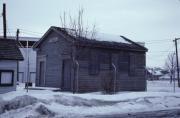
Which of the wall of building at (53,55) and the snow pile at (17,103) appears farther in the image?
the wall of building at (53,55)

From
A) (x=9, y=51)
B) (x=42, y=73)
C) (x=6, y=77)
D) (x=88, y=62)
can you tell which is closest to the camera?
(x=6, y=77)

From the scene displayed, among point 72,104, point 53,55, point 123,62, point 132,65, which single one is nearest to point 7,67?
point 72,104

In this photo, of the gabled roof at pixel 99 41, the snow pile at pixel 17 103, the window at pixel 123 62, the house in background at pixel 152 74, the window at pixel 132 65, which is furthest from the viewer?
the house in background at pixel 152 74

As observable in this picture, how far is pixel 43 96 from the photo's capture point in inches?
652

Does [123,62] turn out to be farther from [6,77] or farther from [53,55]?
[6,77]

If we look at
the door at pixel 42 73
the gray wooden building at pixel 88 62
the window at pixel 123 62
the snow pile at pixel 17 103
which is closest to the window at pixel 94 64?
the gray wooden building at pixel 88 62

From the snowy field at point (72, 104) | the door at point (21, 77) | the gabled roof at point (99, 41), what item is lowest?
the snowy field at point (72, 104)

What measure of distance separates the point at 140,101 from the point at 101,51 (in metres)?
10.0

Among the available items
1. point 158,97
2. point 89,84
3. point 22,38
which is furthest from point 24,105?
point 22,38

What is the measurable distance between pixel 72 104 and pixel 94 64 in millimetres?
11779

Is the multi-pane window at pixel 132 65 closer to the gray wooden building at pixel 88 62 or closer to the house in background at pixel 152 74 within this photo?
the gray wooden building at pixel 88 62

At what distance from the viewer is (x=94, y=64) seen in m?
28.0

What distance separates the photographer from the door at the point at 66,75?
27.7 m

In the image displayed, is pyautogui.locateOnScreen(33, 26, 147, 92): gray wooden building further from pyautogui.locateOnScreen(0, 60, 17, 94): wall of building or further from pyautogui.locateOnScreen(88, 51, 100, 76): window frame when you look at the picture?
pyautogui.locateOnScreen(0, 60, 17, 94): wall of building
